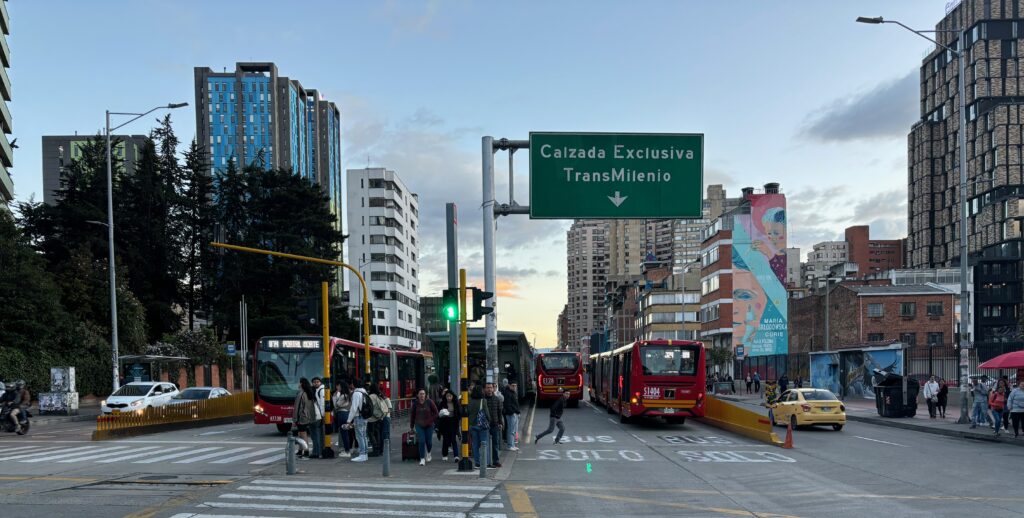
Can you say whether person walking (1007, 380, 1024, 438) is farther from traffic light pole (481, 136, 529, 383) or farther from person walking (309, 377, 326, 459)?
person walking (309, 377, 326, 459)

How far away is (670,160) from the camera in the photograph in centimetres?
1995

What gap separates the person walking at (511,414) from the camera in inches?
800

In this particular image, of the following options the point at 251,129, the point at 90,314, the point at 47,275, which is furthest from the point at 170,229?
the point at 251,129

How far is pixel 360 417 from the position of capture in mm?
18656

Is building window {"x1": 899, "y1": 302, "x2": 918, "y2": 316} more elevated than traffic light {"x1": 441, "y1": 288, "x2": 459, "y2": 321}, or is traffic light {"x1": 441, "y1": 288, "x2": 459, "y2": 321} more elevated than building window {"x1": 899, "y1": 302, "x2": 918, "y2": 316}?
traffic light {"x1": 441, "y1": 288, "x2": 459, "y2": 321}

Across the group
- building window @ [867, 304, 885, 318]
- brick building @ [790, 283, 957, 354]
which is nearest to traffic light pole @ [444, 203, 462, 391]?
brick building @ [790, 283, 957, 354]

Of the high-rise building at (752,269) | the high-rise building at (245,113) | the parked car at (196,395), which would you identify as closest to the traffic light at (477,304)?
the parked car at (196,395)

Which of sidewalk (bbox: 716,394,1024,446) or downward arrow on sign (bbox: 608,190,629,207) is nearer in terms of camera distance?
downward arrow on sign (bbox: 608,190,629,207)

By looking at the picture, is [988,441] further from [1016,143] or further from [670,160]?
[1016,143]

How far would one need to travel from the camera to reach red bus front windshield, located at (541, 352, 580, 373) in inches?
1678

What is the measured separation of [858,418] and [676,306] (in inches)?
3487

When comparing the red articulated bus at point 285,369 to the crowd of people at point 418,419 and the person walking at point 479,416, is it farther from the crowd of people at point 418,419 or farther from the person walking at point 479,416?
the person walking at point 479,416

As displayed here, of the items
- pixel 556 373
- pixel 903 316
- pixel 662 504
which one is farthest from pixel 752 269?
pixel 662 504

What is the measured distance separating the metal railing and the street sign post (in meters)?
15.8
